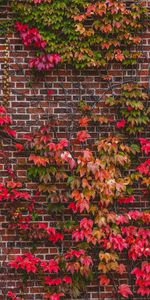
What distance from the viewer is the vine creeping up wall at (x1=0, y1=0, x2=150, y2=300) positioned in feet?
17.0

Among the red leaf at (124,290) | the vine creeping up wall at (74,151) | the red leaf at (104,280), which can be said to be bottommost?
the red leaf at (124,290)

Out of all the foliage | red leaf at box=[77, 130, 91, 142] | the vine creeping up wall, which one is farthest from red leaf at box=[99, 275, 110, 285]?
the foliage

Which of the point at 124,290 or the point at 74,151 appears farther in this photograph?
the point at 74,151

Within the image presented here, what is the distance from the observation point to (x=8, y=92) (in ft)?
17.3

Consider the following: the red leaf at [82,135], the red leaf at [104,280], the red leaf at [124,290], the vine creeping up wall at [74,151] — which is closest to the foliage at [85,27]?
the vine creeping up wall at [74,151]

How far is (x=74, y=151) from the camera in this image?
17.5 ft

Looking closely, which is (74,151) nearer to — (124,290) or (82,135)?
(82,135)

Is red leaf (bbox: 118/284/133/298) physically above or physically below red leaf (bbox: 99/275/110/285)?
below

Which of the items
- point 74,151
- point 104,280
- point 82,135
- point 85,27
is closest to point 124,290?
point 104,280

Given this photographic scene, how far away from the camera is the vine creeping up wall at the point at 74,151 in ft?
17.0

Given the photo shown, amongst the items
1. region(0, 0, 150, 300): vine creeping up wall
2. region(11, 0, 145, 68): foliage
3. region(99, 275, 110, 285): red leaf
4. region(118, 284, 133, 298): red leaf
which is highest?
region(11, 0, 145, 68): foliage

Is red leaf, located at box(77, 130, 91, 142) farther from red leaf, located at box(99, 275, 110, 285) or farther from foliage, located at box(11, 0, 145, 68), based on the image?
red leaf, located at box(99, 275, 110, 285)

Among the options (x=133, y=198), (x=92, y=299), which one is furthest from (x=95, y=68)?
(x=92, y=299)

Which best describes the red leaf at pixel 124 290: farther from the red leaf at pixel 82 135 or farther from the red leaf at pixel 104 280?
the red leaf at pixel 82 135
